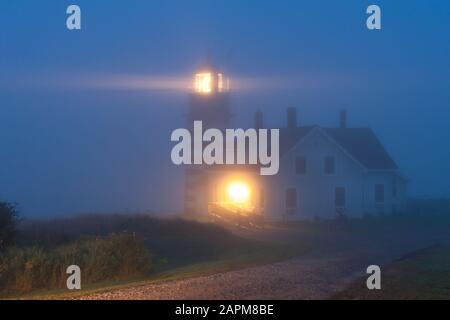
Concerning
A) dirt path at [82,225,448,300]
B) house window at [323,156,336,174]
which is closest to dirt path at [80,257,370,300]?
dirt path at [82,225,448,300]

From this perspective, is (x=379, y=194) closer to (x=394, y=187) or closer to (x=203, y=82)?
(x=394, y=187)

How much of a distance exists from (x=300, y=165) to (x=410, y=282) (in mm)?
25419

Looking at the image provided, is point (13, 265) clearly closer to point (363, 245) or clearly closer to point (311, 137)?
point (363, 245)

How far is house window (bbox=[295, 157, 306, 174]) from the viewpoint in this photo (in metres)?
41.8

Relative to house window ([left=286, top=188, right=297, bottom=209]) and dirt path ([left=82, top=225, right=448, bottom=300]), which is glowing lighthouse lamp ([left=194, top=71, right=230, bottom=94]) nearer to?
house window ([left=286, top=188, right=297, bottom=209])

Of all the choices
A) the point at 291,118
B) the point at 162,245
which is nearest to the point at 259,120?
the point at 291,118

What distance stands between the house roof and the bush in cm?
2214

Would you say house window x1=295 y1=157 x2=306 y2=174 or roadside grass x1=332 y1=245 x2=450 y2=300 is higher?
house window x1=295 y1=157 x2=306 y2=174

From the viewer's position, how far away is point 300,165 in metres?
41.9

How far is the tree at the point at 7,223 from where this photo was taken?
23.3 m

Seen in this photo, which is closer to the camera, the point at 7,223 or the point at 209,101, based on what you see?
the point at 7,223
